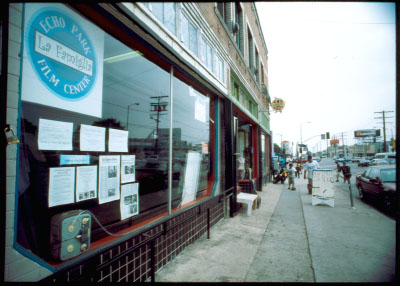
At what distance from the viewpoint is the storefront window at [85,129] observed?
6.59ft

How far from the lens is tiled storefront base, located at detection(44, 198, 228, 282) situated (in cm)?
226

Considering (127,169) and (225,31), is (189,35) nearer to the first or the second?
(225,31)

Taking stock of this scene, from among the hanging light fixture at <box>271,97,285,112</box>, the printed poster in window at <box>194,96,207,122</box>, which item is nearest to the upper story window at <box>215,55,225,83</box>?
the printed poster in window at <box>194,96,207,122</box>

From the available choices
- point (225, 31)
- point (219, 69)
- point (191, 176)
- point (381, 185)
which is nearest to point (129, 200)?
point (191, 176)

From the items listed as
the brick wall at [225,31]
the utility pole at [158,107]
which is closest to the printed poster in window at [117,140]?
the utility pole at [158,107]

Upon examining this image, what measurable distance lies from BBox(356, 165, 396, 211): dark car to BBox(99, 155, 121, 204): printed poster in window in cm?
823

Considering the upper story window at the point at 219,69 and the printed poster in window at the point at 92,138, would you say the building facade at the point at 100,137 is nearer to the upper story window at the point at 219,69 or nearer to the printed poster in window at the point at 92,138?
the printed poster in window at the point at 92,138

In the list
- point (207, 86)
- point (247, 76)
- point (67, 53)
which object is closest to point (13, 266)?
point (67, 53)

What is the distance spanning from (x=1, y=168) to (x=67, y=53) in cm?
131

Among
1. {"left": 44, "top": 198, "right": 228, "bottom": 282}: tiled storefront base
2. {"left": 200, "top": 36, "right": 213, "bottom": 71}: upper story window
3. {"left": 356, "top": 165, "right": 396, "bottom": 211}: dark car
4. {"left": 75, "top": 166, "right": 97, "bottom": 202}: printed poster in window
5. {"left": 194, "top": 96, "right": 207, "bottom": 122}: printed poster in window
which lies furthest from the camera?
{"left": 356, "top": 165, "right": 396, "bottom": 211}: dark car

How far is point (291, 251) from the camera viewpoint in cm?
427

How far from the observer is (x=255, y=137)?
12.1m

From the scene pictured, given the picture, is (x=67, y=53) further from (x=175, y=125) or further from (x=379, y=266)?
(x=379, y=266)

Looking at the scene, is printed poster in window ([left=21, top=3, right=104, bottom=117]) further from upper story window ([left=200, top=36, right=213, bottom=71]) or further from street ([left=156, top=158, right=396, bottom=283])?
upper story window ([left=200, top=36, right=213, bottom=71])
